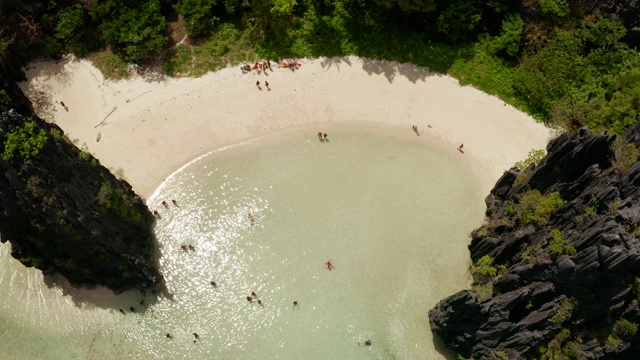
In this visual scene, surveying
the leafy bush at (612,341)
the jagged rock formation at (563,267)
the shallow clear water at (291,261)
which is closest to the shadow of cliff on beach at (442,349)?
the shallow clear water at (291,261)

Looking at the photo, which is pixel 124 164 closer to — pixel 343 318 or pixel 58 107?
pixel 58 107

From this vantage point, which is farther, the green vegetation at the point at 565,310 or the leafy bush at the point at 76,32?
the leafy bush at the point at 76,32

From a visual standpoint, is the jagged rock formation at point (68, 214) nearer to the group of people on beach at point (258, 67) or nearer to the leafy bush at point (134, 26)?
the leafy bush at point (134, 26)

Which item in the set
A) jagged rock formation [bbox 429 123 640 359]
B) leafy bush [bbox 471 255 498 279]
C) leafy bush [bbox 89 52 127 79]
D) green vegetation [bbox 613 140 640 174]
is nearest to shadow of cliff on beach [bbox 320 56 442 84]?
jagged rock formation [bbox 429 123 640 359]

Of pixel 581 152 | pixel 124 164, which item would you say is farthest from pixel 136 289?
pixel 581 152

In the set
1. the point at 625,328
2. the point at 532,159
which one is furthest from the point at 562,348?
the point at 532,159
